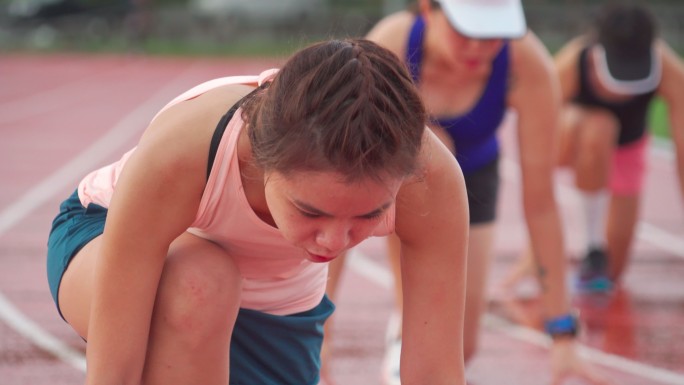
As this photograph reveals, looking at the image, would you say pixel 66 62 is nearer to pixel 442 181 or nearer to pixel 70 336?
pixel 70 336

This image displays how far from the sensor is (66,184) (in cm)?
972

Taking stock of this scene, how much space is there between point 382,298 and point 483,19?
2.73 metres

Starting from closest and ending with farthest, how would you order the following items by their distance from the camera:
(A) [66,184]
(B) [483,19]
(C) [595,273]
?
(B) [483,19]
(C) [595,273]
(A) [66,184]

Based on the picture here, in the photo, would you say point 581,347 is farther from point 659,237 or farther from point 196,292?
point 196,292

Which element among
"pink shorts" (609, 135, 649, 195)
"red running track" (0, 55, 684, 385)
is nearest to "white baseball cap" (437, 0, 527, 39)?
"red running track" (0, 55, 684, 385)

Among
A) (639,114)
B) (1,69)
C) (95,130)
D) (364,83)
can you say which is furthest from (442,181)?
(1,69)

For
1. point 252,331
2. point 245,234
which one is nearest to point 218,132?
→ point 245,234

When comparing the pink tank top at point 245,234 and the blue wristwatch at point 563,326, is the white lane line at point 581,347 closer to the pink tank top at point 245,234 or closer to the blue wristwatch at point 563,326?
the blue wristwatch at point 563,326

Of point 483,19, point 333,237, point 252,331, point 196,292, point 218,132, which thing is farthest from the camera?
point 483,19

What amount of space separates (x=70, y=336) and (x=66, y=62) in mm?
16476

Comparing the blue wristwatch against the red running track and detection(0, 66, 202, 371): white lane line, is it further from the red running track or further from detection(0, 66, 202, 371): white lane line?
detection(0, 66, 202, 371): white lane line

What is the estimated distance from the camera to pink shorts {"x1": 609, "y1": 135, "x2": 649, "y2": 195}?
6578 mm

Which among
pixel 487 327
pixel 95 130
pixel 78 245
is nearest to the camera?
pixel 78 245

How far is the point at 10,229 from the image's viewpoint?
7801 millimetres
